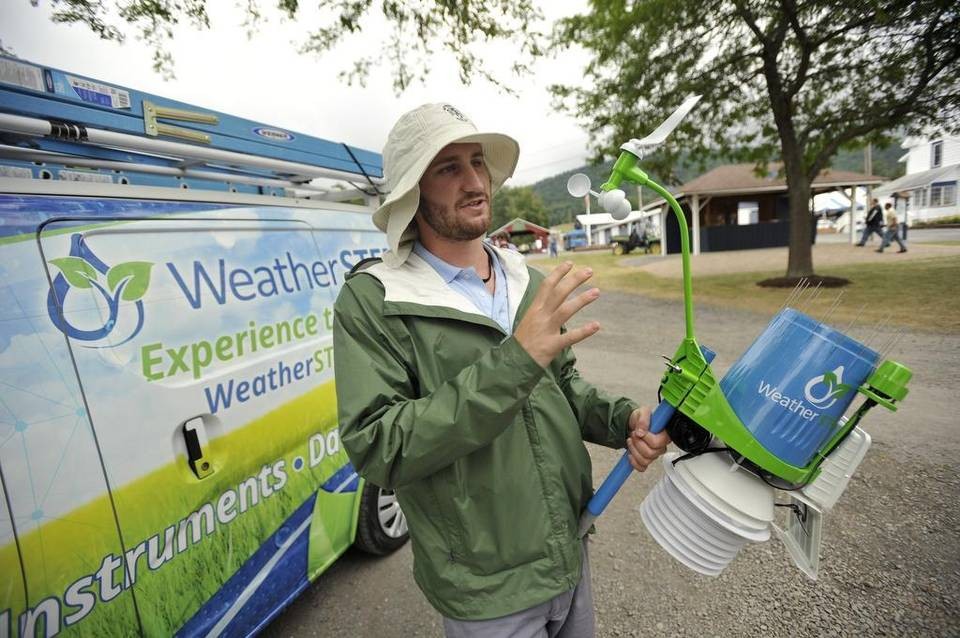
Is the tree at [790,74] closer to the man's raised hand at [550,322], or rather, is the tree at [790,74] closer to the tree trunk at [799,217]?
the tree trunk at [799,217]

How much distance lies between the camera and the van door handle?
5.18ft

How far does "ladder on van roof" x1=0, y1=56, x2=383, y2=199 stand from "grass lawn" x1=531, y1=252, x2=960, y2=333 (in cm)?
279

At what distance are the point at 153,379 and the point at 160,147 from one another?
1012 millimetres

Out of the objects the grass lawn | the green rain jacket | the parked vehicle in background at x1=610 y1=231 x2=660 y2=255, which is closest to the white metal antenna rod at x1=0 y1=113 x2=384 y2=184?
the green rain jacket

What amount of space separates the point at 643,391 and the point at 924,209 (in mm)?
35751

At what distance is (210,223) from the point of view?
1815 millimetres

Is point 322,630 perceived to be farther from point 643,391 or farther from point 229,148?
point 643,391

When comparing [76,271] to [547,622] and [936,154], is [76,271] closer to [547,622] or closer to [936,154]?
[547,622]

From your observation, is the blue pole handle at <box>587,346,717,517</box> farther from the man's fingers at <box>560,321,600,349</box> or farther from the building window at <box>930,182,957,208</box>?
the building window at <box>930,182,957,208</box>

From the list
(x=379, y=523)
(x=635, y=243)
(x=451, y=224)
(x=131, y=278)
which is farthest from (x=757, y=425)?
(x=635, y=243)

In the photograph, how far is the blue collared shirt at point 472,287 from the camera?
4.53 feet

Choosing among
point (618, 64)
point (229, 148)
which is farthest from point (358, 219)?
point (618, 64)

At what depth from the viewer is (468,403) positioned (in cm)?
98

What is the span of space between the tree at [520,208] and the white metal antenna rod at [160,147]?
51.9 metres
